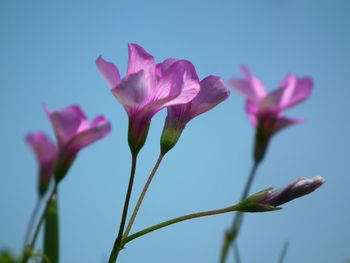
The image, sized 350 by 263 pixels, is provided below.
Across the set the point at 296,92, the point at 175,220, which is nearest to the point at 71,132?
the point at 175,220

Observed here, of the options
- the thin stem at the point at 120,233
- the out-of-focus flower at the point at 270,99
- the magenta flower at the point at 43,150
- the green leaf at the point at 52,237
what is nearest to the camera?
the thin stem at the point at 120,233

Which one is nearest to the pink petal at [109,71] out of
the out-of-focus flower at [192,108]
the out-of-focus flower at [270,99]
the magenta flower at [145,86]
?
the magenta flower at [145,86]

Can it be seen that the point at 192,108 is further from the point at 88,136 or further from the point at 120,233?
the point at 88,136

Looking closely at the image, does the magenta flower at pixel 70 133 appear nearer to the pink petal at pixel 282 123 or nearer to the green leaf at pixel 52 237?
the green leaf at pixel 52 237

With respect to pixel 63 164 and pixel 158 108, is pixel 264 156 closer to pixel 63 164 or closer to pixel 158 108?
pixel 63 164

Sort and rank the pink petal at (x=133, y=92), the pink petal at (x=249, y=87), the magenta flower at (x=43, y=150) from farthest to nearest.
Answer: 1. the pink petal at (x=249, y=87)
2. the magenta flower at (x=43, y=150)
3. the pink petal at (x=133, y=92)

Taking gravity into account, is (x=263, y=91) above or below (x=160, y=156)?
above

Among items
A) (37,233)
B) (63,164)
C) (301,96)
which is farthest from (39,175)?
(301,96)
